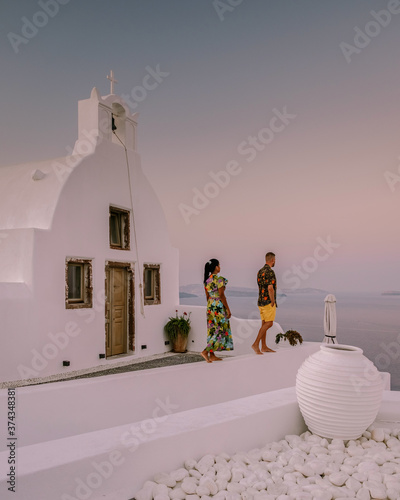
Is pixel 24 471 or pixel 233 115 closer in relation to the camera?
pixel 24 471

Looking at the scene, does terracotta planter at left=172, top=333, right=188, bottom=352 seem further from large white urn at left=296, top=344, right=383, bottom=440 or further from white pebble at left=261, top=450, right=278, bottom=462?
white pebble at left=261, top=450, right=278, bottom=462

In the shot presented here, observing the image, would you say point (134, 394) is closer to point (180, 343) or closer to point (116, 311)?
point (116, 311)

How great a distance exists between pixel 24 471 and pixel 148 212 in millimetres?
8462

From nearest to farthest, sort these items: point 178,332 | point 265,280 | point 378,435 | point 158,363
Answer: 1. point 378,435
2. point 265,280
3. point 158,363
4. point 178,332

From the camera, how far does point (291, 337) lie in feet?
26.5

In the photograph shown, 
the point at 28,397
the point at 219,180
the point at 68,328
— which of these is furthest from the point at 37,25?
the point at 28,397

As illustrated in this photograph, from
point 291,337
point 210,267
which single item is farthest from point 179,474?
point 291,337

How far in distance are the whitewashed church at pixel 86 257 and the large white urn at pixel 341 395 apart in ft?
17.6

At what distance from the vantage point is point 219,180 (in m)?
9.48

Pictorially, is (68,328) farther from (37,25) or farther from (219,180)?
(37,25)

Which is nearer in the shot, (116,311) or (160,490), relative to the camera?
(160,490)

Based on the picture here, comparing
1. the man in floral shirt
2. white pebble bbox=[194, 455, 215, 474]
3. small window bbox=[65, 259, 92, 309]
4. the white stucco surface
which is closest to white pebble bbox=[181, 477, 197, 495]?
white pebble bbox=[194, 455, 215, 474]

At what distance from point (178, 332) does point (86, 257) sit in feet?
10.5

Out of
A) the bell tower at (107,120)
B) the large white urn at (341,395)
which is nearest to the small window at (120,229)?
the bell tower at (107,120)
